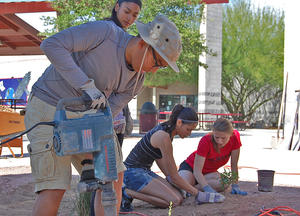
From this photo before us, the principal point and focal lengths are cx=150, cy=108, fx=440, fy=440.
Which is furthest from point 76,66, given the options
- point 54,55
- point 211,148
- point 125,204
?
point 211,148

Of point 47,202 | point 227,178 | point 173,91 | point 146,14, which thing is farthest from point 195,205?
point 173,91

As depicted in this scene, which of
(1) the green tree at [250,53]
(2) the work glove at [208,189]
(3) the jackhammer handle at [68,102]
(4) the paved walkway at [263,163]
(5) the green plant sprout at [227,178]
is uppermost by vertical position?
(1) the green tree at [250,53]

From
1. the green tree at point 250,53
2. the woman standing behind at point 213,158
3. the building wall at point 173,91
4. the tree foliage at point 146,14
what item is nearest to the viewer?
the woman standing behind at point 213,158

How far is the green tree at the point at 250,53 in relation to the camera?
82.1 feet

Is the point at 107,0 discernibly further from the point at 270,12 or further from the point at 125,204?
the point at 270,12

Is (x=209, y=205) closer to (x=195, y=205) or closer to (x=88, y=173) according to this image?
(x=195, y=205)

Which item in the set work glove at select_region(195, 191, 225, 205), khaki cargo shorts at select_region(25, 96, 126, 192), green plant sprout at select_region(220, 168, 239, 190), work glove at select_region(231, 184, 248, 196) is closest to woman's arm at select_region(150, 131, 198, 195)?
work glove at select_region(195, 191, 225, 205)

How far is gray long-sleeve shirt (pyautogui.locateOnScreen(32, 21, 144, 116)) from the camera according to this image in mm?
2279

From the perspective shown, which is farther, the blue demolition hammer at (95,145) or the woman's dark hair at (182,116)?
the woman's dark hair at (182,116)

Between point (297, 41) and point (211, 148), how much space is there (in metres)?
6.70

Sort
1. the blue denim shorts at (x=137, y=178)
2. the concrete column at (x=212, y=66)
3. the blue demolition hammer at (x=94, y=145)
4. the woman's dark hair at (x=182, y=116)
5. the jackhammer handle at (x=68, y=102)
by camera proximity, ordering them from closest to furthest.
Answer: the blue demolition hammer at (x=94, y=145) < the jackhammer handle at (x=68, y=102) < the woman's dark hair at (x=182, y=116) < the blue denim shorts at (x=137, y=178) < the concrete column at (x=212, y=66)

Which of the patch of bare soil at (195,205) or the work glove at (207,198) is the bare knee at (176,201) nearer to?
the patch of bare soil at (195,205)

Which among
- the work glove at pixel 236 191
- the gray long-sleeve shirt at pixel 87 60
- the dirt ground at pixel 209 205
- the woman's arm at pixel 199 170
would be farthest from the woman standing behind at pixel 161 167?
the gray long-sleeve shirt at pixel 87 60

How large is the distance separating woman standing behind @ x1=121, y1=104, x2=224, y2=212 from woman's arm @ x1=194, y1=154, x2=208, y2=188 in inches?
9.1
